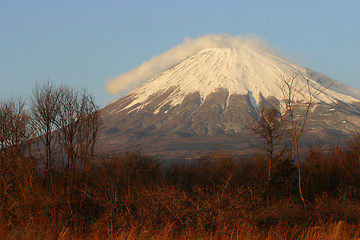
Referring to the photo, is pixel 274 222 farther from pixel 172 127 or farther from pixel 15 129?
pixel 172 127

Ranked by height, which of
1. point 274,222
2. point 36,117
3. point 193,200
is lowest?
point 274,222

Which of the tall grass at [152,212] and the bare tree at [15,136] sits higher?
the bare tree at [15,136]

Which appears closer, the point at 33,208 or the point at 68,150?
the point at 33,208

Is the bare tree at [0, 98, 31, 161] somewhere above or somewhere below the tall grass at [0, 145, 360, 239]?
above

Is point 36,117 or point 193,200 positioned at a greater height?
point 36,117

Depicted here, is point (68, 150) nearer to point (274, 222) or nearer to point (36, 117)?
point (36, 117)

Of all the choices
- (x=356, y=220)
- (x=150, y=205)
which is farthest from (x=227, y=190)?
(x=356, y=220)

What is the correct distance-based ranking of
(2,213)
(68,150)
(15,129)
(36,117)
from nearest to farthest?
(2,213) < (15,129) < (68,150) < (36,117)

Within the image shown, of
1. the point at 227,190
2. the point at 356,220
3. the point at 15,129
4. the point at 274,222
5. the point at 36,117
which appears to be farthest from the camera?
the point at 36,117

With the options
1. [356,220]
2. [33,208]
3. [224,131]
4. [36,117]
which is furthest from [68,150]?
[224,131]

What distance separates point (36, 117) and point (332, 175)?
32152mm

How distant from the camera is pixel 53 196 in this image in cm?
1483

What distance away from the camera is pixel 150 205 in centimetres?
1310

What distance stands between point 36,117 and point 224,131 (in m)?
159
